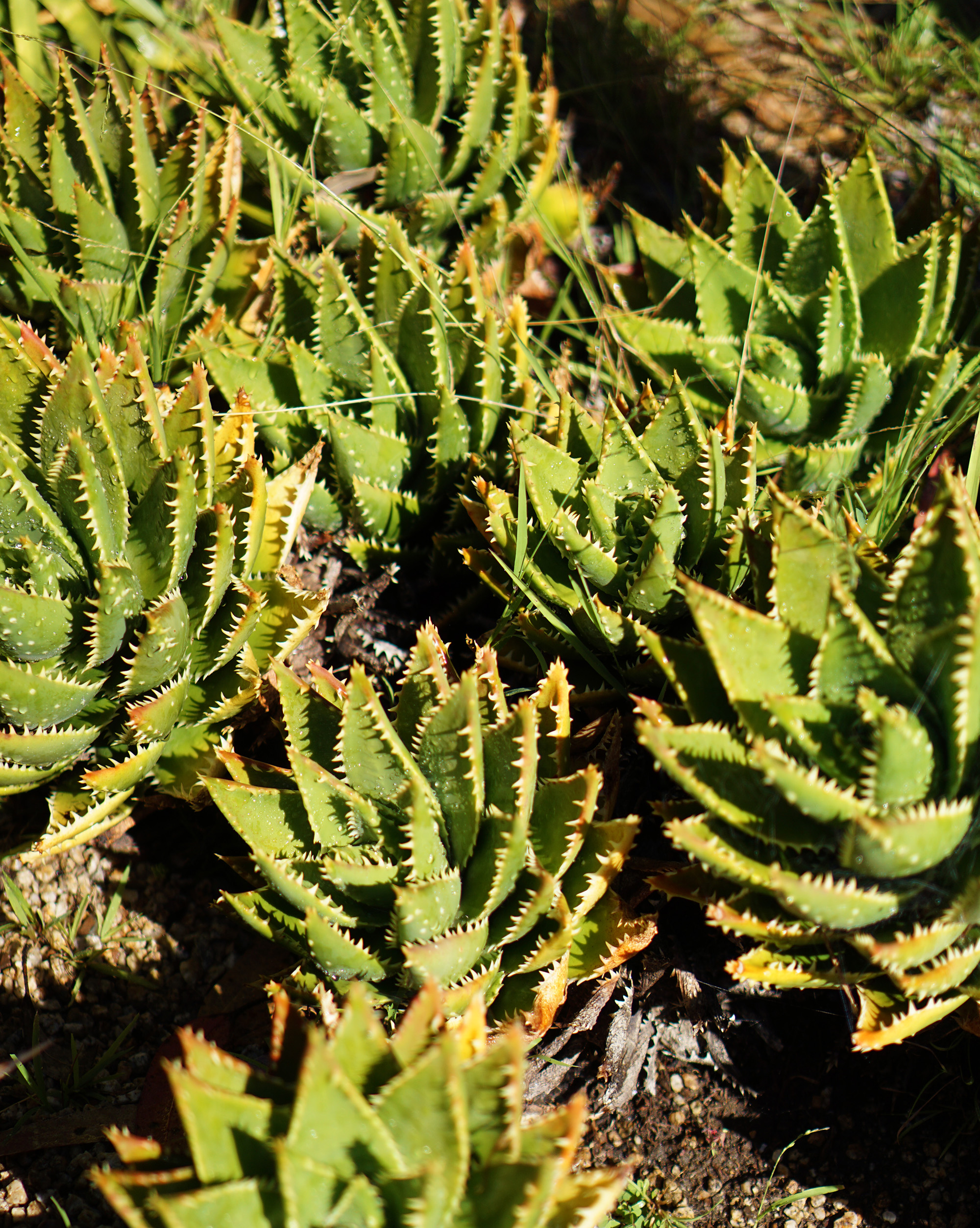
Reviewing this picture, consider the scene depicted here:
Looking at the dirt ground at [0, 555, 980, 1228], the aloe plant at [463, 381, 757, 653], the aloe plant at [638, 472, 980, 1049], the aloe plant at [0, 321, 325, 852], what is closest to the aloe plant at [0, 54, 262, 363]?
the aloe plant at [0, 321, 325, 852]

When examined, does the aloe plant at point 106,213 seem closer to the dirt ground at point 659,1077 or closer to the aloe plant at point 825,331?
the aloe plant at point 825,331

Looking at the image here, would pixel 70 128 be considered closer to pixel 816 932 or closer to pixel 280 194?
pixel 280 194

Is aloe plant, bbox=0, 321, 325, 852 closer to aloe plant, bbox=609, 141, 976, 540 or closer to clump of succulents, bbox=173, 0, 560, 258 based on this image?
clump of succulents, bbox=173, 0, 560, 258

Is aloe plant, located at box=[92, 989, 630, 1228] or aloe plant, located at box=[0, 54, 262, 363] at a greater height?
aloe plant, located at box=[0, 54, 262, 363]

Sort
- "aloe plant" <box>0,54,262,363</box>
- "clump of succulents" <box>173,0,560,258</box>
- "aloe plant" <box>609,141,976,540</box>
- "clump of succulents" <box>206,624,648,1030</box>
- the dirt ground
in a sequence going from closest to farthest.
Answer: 1. "clump of succulents" <box>206,624,648,1030</box>
2. the dirt ground
3. "aloe plant" <box>609,141,976,540</box>
4. "aloe plant" <box>0,54,262,363</box>
5. "clump of succulents" <box>173,0,560,258</box>

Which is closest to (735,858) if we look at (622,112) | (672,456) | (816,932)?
(816,932)
